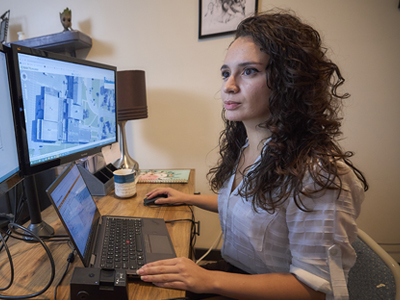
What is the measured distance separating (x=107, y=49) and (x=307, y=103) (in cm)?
138

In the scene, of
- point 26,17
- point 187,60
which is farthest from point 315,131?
point 26,17

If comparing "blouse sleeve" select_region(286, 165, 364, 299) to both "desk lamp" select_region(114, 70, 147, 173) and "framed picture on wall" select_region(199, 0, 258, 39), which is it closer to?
"desk lamp" select_region(114, 70, 147, 173)

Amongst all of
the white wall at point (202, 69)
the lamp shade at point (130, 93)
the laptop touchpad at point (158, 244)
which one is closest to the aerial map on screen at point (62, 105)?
the lamp shade at point (130, 93)

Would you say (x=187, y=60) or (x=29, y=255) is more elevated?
(x=187, y=60)

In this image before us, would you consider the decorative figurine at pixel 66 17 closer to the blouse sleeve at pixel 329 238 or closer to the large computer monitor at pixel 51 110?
the large computer monitor at pixel 51 110

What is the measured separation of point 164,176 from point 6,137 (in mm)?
737

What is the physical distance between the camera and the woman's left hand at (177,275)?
470 millimetres

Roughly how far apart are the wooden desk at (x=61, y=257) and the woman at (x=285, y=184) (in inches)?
1.2

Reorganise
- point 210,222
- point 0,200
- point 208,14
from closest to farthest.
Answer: point 0,200
point 208,14
point 210,222

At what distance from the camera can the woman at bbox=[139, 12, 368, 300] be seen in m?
0.49

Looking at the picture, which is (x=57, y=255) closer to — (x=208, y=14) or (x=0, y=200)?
(x=0, y=200)

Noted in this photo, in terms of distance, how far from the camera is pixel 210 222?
1.61 metres

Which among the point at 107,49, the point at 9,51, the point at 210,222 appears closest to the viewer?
the point at 9,51

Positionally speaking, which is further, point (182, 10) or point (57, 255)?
point (182, 10)
